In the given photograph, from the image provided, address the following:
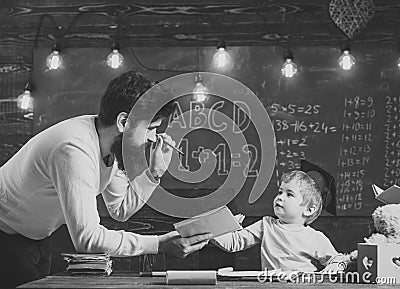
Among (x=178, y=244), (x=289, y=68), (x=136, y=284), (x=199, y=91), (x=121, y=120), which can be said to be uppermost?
(x=289, y=68)

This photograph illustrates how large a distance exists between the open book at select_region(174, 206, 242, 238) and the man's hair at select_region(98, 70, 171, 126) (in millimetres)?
775

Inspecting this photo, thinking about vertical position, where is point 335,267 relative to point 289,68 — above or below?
below

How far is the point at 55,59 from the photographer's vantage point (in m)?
3.92

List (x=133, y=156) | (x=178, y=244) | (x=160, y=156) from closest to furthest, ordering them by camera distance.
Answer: (x=178, y=244)
(x=133, y=156)
(x=160, y=156)

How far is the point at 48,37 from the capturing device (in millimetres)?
4008

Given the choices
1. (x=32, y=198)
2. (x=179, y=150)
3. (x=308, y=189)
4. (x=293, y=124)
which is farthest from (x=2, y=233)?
(x=293, y=124)

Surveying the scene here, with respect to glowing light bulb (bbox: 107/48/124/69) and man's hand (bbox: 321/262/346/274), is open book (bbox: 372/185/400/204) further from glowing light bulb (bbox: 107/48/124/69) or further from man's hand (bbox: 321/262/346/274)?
glowing light bulb (bbox: 107/48/124/69)

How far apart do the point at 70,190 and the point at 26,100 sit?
3.97 feet

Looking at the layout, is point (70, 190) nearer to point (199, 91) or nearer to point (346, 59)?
point (199, 91)

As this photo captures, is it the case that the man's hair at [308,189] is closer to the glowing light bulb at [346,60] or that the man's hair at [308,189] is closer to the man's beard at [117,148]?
the man's beard at [117,148]

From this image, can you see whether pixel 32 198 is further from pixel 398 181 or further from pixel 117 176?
pixel 398 181

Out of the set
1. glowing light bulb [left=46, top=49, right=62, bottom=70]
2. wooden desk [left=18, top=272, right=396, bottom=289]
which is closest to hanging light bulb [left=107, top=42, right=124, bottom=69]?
glowing light bulb [left=46, top=49, right=62, bottom=70]

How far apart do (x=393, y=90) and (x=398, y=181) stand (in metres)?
0.51

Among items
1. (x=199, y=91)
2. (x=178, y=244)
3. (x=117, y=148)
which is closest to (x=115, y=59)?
(x=199, y=91)
